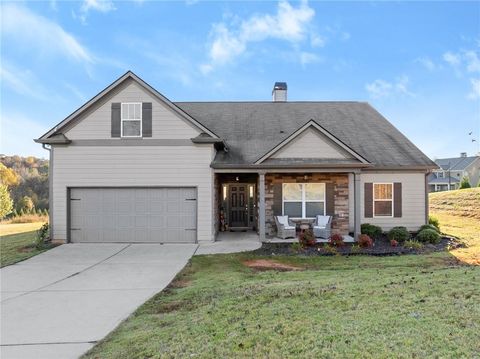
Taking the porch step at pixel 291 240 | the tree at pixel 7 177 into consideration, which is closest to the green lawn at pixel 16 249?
the porch step at pixel 291 240

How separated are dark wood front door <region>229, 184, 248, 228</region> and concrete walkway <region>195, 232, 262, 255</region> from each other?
1.55m

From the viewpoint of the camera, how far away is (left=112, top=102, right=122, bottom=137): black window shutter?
13078mm

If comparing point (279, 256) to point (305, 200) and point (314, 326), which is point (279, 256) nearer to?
point (305, 200)

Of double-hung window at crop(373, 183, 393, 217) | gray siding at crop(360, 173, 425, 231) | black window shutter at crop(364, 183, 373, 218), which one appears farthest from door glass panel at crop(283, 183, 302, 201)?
double-hung window at crop(373, 183, 393, 217)

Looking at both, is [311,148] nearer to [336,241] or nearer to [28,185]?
[336,241]

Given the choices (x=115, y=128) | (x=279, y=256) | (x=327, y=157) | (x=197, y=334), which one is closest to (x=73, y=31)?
(x=115, y=128)

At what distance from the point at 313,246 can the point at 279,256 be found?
193 cm

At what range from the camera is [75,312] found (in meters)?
5.93

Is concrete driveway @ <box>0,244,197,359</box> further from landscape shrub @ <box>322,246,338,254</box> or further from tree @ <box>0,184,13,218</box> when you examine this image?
tree @ <box>0,184,13,218</box>

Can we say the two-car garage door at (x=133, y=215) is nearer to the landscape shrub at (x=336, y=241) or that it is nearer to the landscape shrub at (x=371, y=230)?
the landscape shrub at (x=336, y=241)

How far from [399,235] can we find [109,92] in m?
13.1

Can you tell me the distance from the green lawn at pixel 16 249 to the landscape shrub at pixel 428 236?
1456cm

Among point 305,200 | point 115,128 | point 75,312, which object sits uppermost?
point 115,128

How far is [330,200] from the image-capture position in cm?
1402
